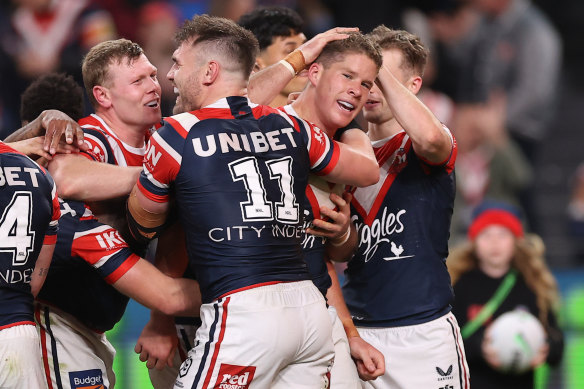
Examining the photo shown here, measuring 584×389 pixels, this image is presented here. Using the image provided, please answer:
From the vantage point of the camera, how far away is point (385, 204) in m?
5.25

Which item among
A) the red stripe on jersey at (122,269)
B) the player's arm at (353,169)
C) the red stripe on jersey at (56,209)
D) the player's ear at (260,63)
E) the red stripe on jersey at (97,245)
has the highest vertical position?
the player's ear at (260,63)

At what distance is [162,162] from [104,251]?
615 mm

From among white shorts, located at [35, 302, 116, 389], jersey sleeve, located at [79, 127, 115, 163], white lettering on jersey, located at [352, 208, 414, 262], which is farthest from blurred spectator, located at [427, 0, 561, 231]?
white shorts, located at [35, 302, 116, 389]

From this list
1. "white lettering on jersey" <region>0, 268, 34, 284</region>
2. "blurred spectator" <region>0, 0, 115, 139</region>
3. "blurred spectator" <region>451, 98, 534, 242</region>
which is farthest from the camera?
"blurred spectator" <region>451, 98, 534, 242</region>

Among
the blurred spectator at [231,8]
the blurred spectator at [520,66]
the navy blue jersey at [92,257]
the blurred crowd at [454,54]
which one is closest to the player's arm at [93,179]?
the navy blue jersey at [92,257]

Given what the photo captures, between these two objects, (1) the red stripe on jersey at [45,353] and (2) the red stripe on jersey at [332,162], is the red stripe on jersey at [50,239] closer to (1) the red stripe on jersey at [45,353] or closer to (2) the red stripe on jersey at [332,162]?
(1) the red stripe on jersey at [45,353]

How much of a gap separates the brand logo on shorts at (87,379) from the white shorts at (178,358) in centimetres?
38

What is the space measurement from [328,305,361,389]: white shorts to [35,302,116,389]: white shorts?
4.19ft

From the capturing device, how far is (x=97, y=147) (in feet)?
16.1

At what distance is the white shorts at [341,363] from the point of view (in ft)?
15.4

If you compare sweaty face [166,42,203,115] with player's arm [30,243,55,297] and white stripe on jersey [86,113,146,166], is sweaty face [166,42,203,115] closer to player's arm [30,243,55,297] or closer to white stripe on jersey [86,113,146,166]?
white stripe on jersey [86,113,146,166]

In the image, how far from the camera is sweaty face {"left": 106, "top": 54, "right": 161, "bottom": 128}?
5.08 meters

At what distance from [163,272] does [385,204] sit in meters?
1.35

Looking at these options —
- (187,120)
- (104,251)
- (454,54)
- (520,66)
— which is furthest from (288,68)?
(454,54)
